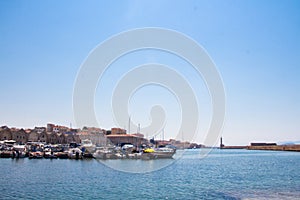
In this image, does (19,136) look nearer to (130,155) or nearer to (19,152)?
(19,152)

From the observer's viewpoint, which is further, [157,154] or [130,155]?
[157,154]

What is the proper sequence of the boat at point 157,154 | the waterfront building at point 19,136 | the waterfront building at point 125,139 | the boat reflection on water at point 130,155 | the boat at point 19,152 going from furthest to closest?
the waterfront building at point 125,139 < the waterfront building at point 19,136 < the boat at point 157,154 < the boat at point 19,152 < the boat reflection on water at point 130,155

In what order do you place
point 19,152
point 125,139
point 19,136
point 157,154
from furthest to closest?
point 125,139, point 19,136, point 157,154, point 19,152

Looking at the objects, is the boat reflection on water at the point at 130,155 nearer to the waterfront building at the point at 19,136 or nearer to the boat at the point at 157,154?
the boat at the point at 157,154

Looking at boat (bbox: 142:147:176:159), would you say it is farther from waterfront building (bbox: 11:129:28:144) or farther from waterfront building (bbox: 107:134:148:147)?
waterfront building (bbox: 11:129:28:144)

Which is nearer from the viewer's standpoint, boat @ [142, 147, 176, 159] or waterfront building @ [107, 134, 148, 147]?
boat @ [142, 147, 176, 159]

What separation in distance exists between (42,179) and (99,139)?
69.7 m

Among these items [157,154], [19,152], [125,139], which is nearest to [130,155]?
[157,154]

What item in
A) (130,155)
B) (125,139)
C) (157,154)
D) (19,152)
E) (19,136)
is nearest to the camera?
(19,152)

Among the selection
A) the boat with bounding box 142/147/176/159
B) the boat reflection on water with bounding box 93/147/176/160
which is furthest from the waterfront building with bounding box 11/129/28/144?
the boat with bounding box 142/147/176/159

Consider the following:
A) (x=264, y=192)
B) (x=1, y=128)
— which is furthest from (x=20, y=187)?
(x=1, y=128)

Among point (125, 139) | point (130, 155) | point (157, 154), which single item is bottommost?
point (130, 155)

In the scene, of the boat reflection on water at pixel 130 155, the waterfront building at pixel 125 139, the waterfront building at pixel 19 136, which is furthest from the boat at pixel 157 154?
the waterfront building at pixel 19 136

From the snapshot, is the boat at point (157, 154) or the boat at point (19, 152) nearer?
the boat at point (19, 152)
